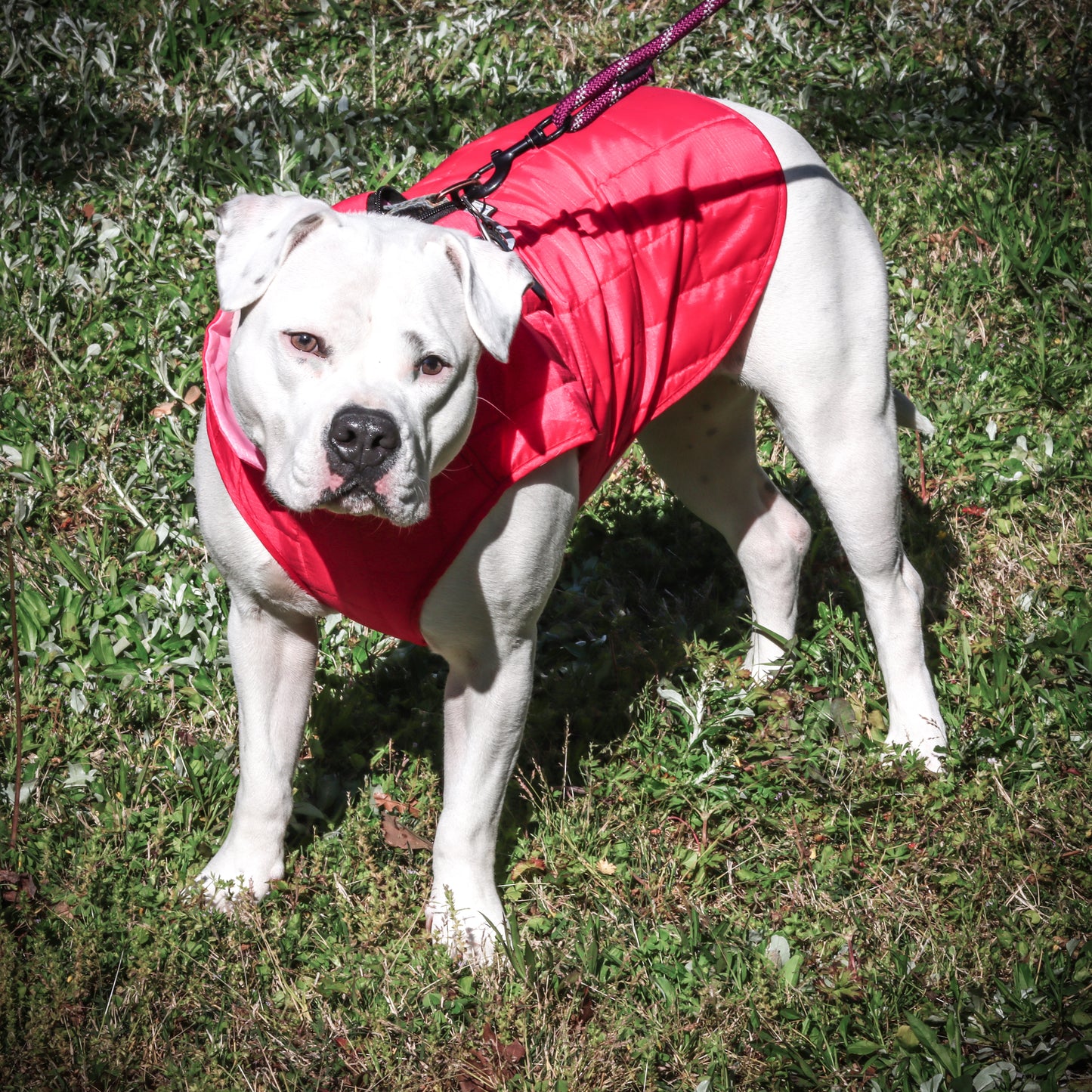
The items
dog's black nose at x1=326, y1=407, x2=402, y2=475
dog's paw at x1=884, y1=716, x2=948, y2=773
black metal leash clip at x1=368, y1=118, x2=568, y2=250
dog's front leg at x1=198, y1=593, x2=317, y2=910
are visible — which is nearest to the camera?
dog's black nose at x1=326, y1=407, x2=402, y2=475

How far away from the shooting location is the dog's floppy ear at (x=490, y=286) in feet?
8.23

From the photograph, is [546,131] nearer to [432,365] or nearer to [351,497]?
[432,365]

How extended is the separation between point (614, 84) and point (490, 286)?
38.8 inches

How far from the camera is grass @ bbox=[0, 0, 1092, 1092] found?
110 inches

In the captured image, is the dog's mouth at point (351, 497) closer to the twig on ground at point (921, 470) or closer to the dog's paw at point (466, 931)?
the dog's paw at point (466, 931)

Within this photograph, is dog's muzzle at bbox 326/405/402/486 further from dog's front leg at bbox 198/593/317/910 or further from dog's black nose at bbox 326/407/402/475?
dog's front leg at bbox 198/593/317/910

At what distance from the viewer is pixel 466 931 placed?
3066 mm

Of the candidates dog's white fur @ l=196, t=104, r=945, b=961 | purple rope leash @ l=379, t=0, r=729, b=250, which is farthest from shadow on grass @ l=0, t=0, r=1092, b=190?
dog's white fur @ l=196, t=104, r=945, b=961

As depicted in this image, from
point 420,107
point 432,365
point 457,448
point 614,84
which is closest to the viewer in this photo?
point 432,365

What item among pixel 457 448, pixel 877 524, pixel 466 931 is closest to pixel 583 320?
pixel 457 448

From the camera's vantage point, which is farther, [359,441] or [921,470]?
[921,470]

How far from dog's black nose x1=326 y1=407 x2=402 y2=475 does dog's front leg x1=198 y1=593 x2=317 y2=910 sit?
808 millimetres

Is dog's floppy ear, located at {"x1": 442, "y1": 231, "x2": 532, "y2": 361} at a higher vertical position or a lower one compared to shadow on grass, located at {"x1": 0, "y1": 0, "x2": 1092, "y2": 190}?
higher

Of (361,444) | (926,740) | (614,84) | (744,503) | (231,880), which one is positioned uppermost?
(614,84)
